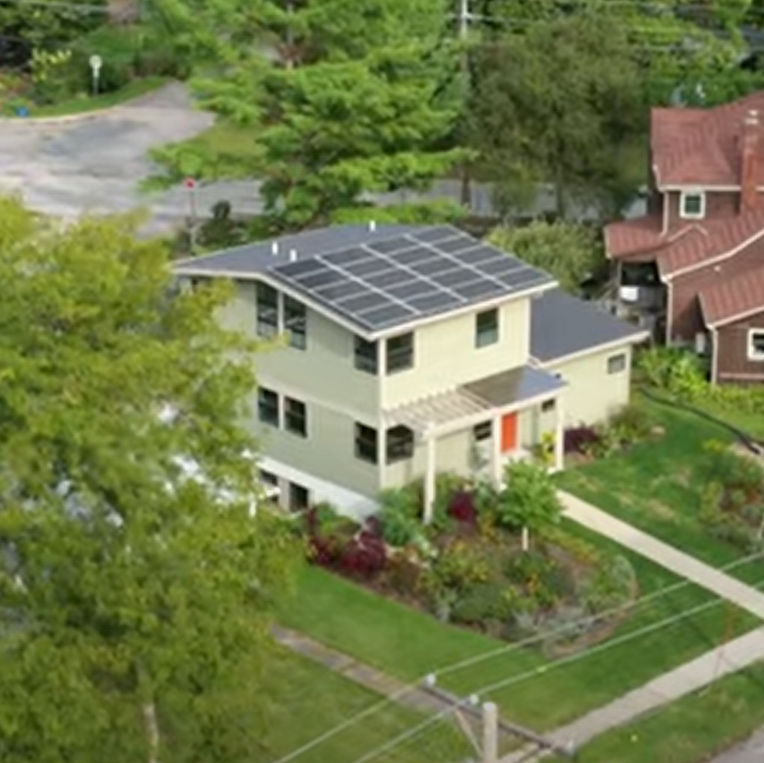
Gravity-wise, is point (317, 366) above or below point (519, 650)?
above

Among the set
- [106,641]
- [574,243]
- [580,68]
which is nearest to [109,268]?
[106,641]

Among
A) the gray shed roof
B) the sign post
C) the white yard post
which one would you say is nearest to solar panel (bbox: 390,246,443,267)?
the gray shed roof

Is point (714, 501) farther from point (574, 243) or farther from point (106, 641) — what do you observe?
point (106, 641)

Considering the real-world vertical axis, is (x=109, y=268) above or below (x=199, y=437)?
above

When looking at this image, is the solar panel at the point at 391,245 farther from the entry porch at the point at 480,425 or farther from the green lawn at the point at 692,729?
the green lawn at the point at 692,729

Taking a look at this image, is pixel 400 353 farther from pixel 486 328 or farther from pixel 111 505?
pixel 111 505

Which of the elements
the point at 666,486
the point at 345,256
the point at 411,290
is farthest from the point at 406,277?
the point at 666,486

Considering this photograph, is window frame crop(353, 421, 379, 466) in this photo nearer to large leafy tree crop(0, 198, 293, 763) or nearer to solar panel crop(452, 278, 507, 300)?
solar panel crop(452, 278, 507, 300)
